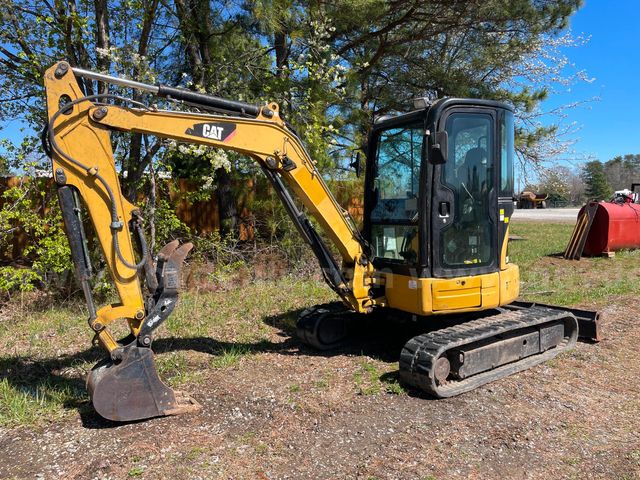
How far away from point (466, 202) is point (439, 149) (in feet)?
2.53

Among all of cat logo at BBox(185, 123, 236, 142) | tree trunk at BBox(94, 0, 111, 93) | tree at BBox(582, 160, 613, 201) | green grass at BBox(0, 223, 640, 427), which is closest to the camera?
cat logo at BBox(185, 123, 236, 142)

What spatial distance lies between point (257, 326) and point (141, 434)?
3220 millimetres

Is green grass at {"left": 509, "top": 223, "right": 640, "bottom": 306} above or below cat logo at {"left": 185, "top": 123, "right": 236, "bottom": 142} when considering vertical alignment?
below

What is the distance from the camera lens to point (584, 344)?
623cm

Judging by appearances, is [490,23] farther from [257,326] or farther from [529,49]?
[257,326]

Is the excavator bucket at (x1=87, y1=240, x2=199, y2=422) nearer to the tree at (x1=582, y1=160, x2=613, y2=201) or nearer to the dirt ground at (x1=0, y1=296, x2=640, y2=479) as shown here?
the dirt ground at (x1=0, y1=296, x2=640, y2=479)

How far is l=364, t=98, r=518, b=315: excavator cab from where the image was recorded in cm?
508

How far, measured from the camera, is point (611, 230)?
44.3 ft

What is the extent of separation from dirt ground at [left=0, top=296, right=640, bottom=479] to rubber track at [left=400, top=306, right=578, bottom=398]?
0.12 m

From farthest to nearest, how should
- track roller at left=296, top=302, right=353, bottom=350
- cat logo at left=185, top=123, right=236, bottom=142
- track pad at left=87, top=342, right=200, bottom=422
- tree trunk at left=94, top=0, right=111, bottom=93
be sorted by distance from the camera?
tree trunk at left=94, top=0, right=111, bottom=93 < track roller at left=296, top=302, right=353, bottom=350 < cat logo at left=185, top=123, right=236, bottom=142 < track pad at left=87, top=342, right=200, bottom=422

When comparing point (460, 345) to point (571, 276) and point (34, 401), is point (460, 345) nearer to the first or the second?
point (34, 401)

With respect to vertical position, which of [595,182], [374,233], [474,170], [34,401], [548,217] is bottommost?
[34,401]

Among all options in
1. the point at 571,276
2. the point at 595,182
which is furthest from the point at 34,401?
the point at 595,182

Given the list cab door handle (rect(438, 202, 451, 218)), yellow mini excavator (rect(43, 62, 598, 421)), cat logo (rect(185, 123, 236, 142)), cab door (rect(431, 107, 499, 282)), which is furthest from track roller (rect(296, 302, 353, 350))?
cat logo (rect(185, 123, 236, 142))
